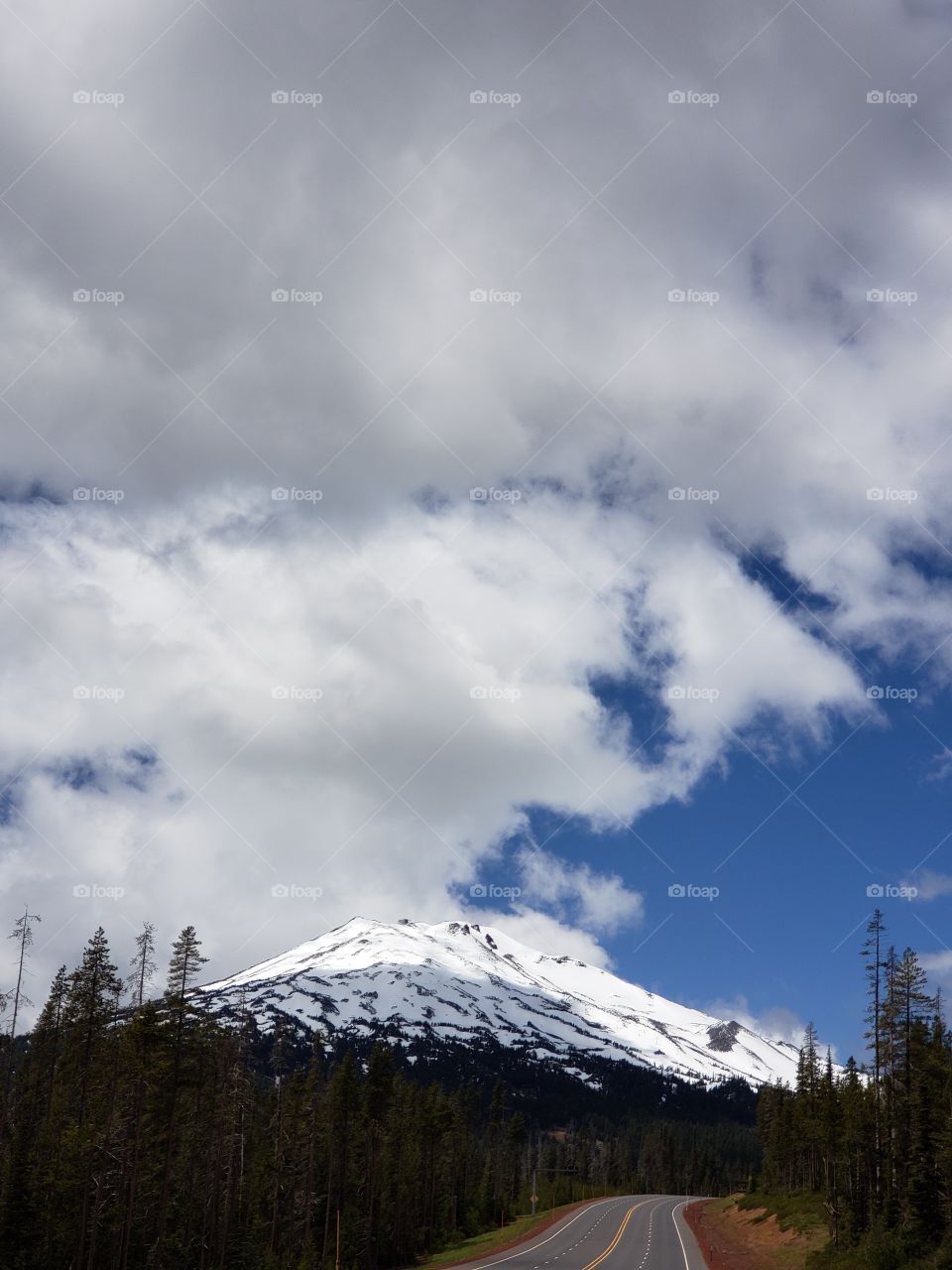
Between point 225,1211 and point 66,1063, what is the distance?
12453mm

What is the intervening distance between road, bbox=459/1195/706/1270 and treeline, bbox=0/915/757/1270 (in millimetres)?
9562

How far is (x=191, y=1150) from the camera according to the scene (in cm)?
5525

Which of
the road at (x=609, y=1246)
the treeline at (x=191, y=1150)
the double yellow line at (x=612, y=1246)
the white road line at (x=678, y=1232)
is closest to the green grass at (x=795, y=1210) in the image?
the white road line at (x=678, y=1232)

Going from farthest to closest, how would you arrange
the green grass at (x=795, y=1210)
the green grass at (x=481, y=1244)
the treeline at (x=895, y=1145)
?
the green grass at (x=795, y=1210)
the green grass at (x=481, y=1244)
the treeline at (x=895, y=1145)

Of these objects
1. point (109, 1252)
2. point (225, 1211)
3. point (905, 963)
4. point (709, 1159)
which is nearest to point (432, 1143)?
point (225, 1211)

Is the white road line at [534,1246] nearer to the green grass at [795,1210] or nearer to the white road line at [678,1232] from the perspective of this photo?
the white road line at [678,1232]

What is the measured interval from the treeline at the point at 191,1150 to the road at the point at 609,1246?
9562 mm

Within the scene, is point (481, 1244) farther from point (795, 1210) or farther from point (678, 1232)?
point (795, 1210)

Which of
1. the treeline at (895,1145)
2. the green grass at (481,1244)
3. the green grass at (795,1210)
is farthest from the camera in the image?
the green grass at (795,1210)

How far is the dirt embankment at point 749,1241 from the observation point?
1943 inches

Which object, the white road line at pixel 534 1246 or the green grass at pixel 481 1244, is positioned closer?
the white road line at pixel 534 1246

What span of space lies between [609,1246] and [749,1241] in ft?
41.8

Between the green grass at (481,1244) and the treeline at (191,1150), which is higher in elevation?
the treeline at (191,1150)

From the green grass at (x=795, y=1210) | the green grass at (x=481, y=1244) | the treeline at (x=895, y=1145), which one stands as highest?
the treeline at (x=895, y=1145)
